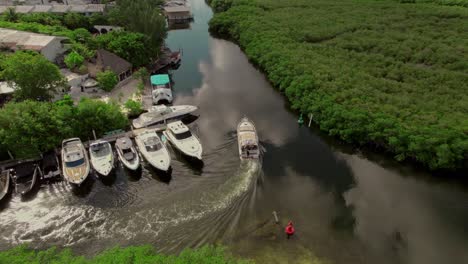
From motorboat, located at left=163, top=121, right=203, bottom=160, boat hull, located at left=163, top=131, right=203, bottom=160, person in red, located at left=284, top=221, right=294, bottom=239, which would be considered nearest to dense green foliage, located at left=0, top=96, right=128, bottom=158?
motorboat, located at left=163, top=121, right=203, bottom=160

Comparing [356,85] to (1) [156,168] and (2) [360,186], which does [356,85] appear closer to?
(2) [360,186]

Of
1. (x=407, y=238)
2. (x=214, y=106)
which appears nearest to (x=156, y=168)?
(x=214, y=106)

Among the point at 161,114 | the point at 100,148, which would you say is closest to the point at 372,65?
the point at 161,114

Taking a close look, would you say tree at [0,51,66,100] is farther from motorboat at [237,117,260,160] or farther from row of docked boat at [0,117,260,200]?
motorboat at [237,117,260,160]

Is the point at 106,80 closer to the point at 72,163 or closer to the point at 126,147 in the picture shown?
the point at 126,147

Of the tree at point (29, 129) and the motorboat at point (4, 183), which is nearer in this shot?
the motorboat at point (4, 183)

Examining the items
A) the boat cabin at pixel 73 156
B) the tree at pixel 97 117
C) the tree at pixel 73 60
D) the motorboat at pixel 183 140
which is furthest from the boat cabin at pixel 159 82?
the boat cabin at pixel 73 156

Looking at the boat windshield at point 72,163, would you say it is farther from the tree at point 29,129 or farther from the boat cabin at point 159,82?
the boat cabin at point 159,82
